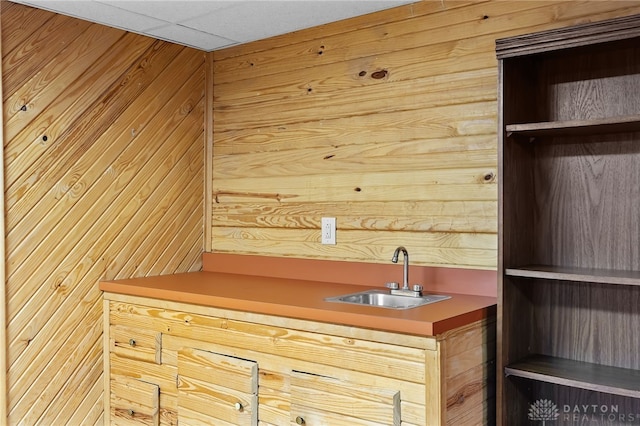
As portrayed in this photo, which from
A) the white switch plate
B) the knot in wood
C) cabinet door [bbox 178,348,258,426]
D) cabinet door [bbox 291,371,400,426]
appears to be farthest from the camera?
the white switch plate

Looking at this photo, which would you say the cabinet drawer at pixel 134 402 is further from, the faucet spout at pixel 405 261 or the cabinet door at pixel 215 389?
the faucet spout at pixel 405 261

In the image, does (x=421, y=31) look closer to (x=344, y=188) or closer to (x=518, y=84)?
(x=518, y=84)

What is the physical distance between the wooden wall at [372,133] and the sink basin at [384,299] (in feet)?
0.67

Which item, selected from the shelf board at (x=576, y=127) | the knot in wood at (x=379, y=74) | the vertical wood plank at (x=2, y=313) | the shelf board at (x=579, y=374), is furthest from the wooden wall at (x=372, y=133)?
the vertical wood plank at (x=2, y=313)

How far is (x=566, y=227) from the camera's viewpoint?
7.21 feet

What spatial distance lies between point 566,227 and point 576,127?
0.42m

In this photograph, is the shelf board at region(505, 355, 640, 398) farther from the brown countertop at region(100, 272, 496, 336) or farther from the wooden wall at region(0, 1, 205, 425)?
the wooden wall at region(0, 1, 205, 425)

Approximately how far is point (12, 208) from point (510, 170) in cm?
207

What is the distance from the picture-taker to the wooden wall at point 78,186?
8.40 feet

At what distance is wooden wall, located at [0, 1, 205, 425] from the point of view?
2.56m

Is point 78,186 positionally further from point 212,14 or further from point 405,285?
point 405,285

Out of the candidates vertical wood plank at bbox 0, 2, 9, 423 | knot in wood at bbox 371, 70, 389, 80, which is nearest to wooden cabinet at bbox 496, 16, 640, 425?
knot in wood at bbox 371, 70, 389, 80

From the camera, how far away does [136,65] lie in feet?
9.88

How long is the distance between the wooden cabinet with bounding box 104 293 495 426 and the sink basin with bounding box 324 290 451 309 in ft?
0.87
